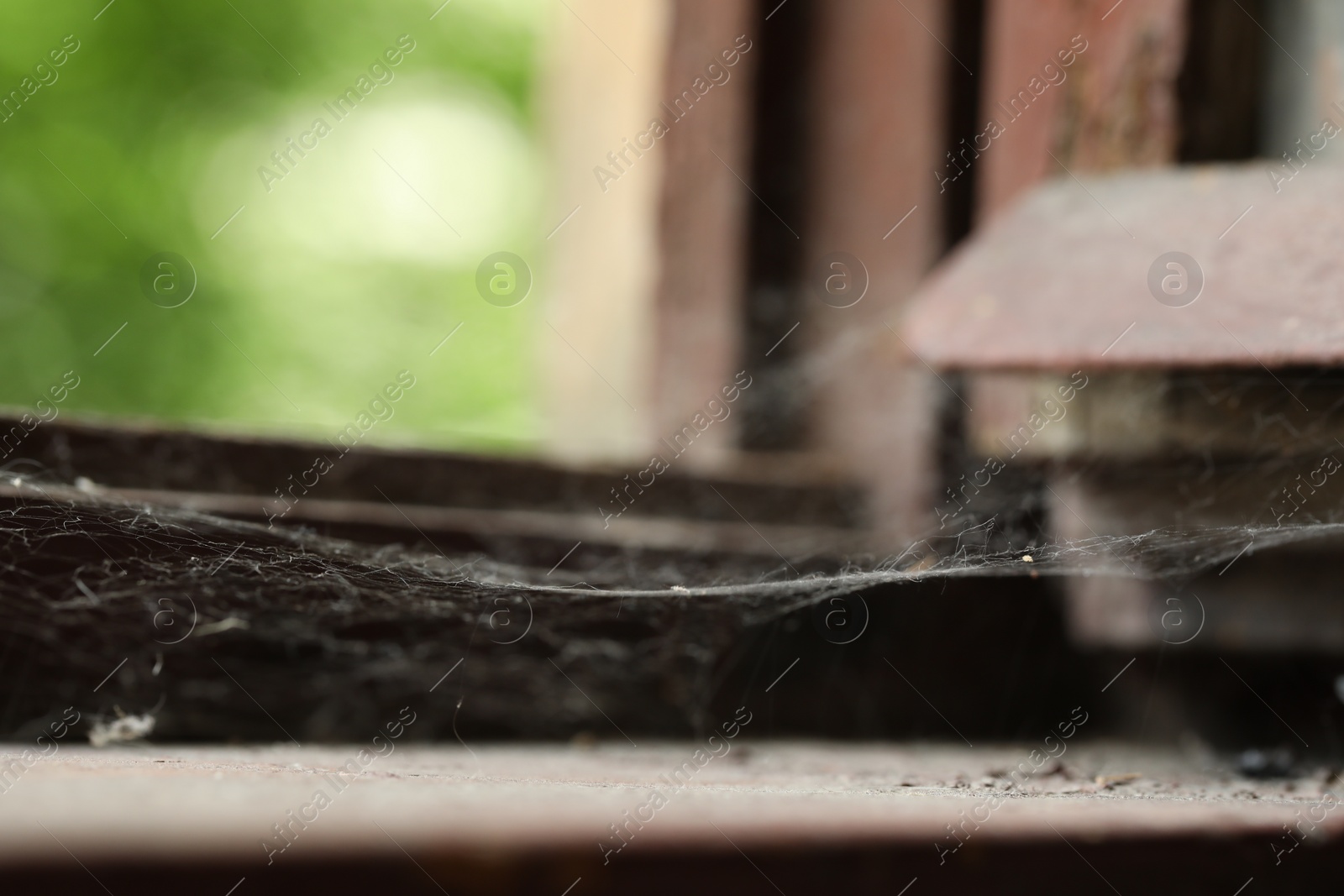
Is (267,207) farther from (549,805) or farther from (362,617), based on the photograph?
(549,805)

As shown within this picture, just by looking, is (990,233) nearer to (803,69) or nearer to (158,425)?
(803,69)

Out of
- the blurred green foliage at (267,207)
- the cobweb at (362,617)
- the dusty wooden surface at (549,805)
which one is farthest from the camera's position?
the blurred green foliage at (267,207)

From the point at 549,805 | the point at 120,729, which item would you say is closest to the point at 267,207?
the point at 120,729

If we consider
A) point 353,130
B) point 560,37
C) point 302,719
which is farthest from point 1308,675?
point 353,130

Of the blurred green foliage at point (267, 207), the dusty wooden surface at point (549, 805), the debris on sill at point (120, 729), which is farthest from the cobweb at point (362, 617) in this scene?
the blurred green foliage at point (267, 207)

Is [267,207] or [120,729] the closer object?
[120,729]

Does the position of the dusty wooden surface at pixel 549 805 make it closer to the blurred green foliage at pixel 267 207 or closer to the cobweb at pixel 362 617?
the cobweb at pixel 362 617

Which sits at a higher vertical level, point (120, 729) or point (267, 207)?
point (267, 207)
